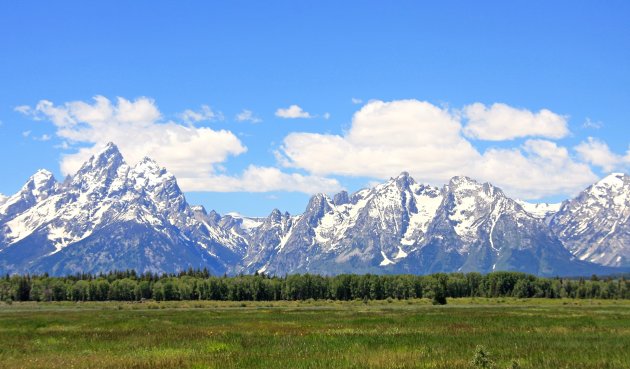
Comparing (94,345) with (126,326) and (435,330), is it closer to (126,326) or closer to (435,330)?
(126,326)

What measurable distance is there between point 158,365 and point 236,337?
18.7 meters

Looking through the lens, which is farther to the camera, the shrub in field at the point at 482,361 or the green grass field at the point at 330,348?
the green grass field at the point at 330,348

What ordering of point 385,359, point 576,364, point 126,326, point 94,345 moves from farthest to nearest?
point 126,326 < point 94,345 < point 385,359 < point 576,364

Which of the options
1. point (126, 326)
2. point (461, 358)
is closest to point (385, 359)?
point (461, 358)

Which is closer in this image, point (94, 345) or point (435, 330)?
point (94, 345)

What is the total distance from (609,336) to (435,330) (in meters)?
14.6

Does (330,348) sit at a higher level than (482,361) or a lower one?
lower

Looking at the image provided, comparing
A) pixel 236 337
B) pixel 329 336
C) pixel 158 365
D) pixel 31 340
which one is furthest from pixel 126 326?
pixel 158 365

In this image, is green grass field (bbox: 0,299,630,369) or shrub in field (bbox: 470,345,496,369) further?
green grass field (bbox: 0,299,630,369)

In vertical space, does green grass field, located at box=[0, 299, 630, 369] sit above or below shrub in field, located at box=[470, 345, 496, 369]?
below

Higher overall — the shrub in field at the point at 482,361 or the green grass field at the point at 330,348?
the shrub in field at the point at 482,361

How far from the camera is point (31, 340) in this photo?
55.3 meters

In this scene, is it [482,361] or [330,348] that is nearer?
[482,361]

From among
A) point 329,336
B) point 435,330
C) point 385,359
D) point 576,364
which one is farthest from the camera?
point 435,330
